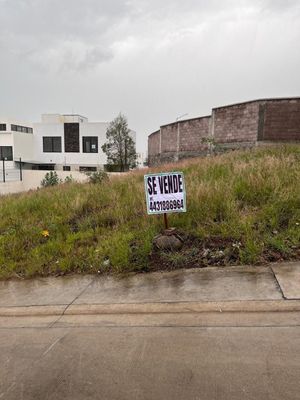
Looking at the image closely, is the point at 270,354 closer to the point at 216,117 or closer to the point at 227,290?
the point at 227,290

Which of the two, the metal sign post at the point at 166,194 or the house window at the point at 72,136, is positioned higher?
the house window at the point at 72,136

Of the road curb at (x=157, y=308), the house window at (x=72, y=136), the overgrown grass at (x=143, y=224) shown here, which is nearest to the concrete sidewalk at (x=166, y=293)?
the road curb at (x=157, y=308)

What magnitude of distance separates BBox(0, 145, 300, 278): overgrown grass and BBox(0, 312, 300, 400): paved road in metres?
1.56

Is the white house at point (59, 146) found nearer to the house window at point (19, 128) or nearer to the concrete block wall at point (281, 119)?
the house window at point (19, 128)

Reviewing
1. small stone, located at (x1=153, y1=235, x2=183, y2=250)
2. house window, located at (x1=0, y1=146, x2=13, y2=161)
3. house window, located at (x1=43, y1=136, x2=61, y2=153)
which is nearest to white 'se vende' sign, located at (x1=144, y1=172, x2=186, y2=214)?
small stone, located at (x1=153, y1=235, x2=183, y2=250)

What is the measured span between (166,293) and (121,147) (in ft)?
118

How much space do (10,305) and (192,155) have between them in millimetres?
18069

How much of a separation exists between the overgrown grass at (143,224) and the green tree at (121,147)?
31.0 m

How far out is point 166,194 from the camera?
5727 millimetres

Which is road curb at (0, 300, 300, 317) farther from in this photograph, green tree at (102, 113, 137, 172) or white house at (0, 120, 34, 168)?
white house at (0, 120, 34, 168)

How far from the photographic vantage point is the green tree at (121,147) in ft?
129

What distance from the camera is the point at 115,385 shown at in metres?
2.90

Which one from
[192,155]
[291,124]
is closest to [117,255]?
[291,124]

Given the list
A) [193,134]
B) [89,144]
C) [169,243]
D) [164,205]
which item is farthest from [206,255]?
[89,144]
